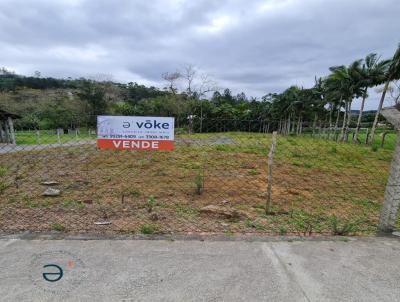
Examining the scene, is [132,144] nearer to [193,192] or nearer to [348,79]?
[193,192]

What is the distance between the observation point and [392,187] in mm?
2707

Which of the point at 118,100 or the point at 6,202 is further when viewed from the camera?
the point at 118,100

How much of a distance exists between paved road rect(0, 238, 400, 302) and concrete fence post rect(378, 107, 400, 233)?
0.27 m

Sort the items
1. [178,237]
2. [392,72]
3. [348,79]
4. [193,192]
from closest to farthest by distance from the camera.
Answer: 1. [178,237]
2. [193,192]
3. [392,72]
4. [348,79]

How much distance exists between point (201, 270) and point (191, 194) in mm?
2983

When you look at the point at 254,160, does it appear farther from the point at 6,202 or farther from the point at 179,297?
the point at 179,297

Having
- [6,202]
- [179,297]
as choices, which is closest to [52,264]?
[179,297]

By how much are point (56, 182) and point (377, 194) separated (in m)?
7.34

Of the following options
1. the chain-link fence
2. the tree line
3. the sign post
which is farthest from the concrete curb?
the tree line

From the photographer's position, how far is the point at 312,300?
5.90 feet

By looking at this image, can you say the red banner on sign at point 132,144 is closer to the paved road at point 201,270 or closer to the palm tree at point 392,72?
the paved road at point 201,270

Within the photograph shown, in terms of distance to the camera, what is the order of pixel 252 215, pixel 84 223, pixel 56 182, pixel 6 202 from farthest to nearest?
pixel 56 182, pixel 6 202, pixel 252 215, pixel 84 223

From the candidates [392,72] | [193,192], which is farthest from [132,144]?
[392,72]

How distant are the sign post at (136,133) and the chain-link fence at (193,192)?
33.0 inches
